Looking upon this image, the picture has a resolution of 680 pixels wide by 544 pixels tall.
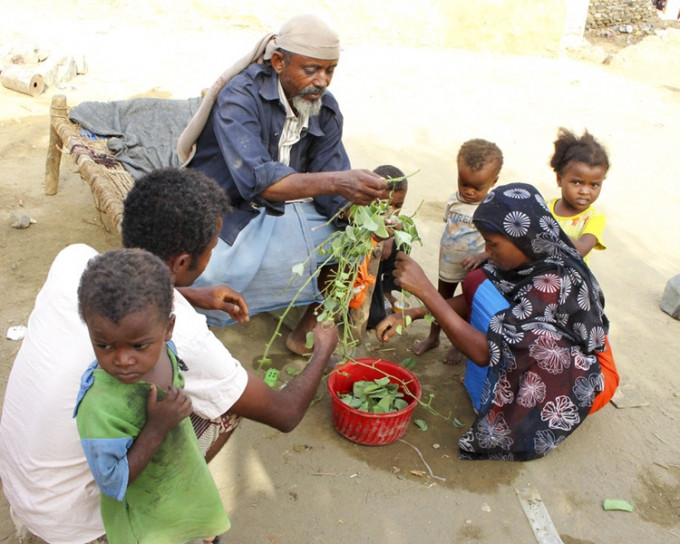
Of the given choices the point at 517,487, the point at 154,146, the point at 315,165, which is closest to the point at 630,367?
the point at 517,487

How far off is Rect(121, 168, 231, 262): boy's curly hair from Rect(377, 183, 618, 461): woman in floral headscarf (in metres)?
1.10

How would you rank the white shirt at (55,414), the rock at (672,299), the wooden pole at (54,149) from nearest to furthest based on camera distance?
the white shirt at (55,414), the rock at (672,299), the wooden pole at (54,149)

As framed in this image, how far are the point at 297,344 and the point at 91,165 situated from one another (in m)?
2.08

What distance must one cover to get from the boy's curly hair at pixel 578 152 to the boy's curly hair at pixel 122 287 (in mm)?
2839

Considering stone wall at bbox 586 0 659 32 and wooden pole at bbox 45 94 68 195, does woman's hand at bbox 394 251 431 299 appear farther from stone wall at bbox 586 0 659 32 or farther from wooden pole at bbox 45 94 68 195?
stone wall at bbox 586 0 659 32

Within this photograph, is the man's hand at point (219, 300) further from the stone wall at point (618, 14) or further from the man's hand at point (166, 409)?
the stone wall at point (618, 14)

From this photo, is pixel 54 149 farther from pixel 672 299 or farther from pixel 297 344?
pixel 672 299

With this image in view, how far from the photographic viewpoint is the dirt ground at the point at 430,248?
9.09 feet

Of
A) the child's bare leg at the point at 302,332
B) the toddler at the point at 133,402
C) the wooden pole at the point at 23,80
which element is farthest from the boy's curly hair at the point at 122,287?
the wooden pole at the point at 23,80

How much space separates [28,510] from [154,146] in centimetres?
394

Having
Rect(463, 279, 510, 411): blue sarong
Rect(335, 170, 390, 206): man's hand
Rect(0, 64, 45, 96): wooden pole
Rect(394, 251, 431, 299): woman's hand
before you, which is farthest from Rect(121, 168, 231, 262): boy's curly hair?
Rect(0, 64, 45, 96): wooden pole

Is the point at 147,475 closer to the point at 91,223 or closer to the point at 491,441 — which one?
the point at 491,441

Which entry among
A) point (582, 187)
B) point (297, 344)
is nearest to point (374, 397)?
point (297, 344)

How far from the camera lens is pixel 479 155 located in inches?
141
